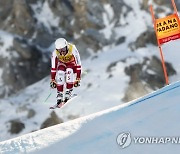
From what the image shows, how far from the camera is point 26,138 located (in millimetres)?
11273

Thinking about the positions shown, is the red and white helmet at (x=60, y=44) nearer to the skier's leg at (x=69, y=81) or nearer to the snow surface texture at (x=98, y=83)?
the skier's leg at (x=69, y=81)

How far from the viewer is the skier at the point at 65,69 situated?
1337cm

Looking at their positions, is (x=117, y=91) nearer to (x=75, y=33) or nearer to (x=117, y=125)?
(x=75, y=33)

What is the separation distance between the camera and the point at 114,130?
33.8 ft

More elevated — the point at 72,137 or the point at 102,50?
the point at 102,50

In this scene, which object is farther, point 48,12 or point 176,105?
point 48,12

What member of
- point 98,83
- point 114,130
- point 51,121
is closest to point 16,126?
point 51,121

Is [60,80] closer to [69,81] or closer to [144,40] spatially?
[69,81]

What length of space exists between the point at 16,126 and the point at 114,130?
14432 mm

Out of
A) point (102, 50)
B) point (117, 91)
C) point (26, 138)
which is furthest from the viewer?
point (102, 50)

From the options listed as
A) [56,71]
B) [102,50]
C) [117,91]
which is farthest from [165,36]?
[102,50]

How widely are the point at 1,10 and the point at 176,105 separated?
2019 cm

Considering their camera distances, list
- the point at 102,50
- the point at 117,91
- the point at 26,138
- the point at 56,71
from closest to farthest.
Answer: the point at 26,138
the point at 56,71
the point at 117,91
the point at 102,50

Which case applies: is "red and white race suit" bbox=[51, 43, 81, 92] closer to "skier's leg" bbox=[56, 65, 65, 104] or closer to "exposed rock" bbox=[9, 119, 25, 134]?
"skier's leg" bbox=[56, 65, 65, 104]
